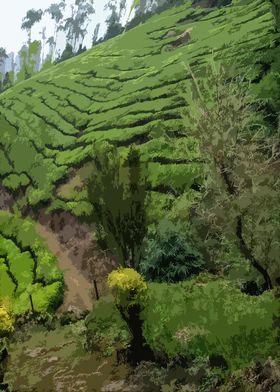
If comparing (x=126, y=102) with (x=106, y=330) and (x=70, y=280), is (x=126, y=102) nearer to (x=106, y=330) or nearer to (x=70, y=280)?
(x=70, y=280)

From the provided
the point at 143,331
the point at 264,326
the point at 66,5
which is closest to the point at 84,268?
the point at 143,331

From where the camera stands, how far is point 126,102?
1746 inches

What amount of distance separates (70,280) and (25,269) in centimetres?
266

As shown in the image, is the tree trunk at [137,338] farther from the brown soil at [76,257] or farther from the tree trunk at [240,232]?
the brown soil at [76,257]

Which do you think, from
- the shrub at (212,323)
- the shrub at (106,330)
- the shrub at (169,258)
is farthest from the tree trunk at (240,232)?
the shrub at (169,258)

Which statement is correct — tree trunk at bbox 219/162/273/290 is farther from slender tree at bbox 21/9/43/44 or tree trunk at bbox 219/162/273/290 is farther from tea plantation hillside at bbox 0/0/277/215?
slender tree at bbox 21/9/43/44

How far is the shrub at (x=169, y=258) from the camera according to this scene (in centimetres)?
1800

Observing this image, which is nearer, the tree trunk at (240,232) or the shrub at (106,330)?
the tree trunk at (240,232)

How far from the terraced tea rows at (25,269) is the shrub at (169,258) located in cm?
702

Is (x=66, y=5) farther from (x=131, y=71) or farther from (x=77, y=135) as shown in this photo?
(x=77, y=135)

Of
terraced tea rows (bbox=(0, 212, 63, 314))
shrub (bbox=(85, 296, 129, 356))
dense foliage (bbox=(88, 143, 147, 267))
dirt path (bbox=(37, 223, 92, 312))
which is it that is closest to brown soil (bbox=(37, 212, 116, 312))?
dirt path (bbox=(37, 223, 92, 312))

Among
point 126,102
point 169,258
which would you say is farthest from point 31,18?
point 169,258

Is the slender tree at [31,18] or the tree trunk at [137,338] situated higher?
the slender tree at [31,18]

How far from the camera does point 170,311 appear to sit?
1207 centimetres
